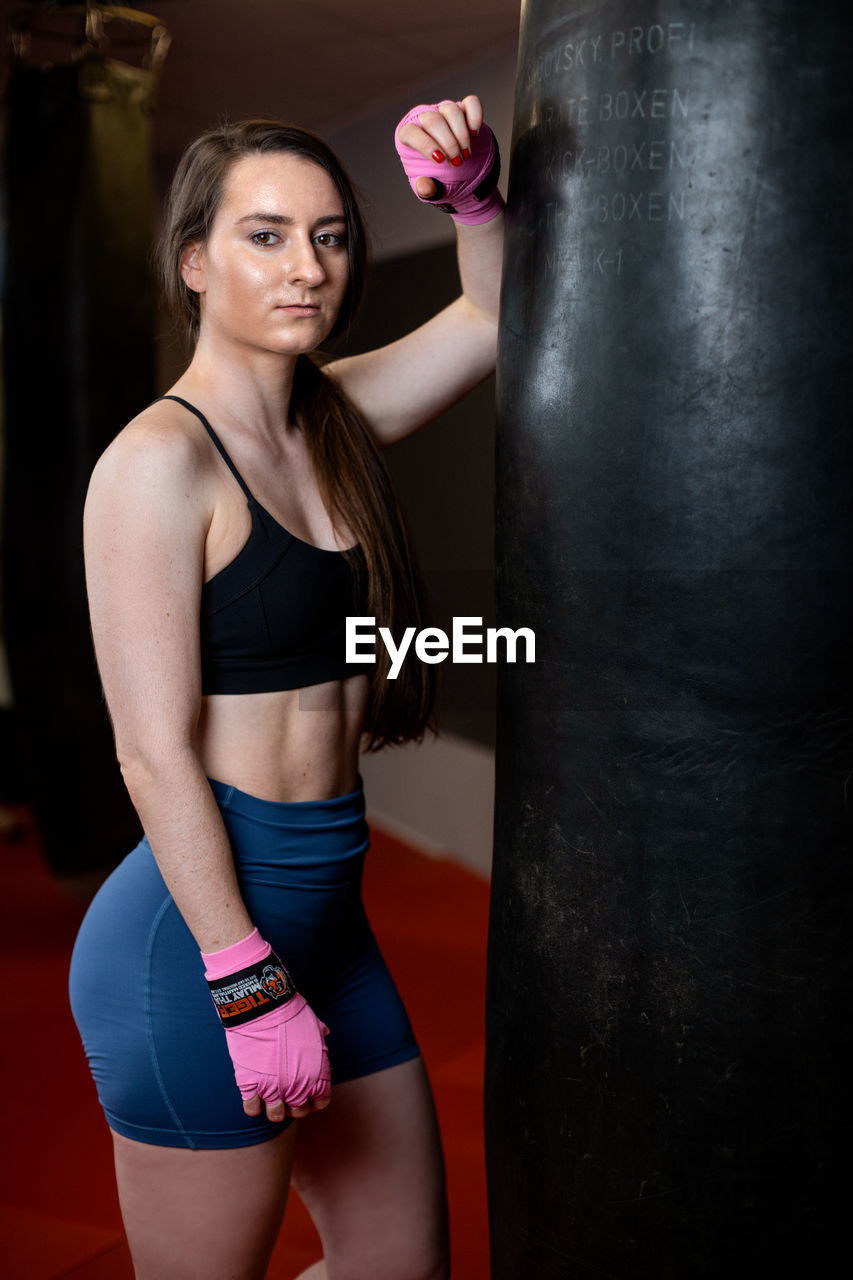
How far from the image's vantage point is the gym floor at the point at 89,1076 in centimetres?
191

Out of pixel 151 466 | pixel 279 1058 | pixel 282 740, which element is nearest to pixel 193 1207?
pixel 279 1058

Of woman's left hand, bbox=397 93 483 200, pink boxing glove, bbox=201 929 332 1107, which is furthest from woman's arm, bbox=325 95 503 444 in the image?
pink boxing glove, bbox=201 929 332 1107

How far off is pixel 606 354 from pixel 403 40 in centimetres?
286

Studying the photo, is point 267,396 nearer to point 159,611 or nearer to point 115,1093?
point 159,611

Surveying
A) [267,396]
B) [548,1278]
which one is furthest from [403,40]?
[548,1278]

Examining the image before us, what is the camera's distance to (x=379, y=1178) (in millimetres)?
1271

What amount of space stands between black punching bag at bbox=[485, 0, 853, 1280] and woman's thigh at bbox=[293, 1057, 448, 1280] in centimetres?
39

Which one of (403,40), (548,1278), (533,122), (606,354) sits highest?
(403,40)

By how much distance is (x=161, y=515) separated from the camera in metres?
1.00

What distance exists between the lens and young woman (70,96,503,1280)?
1021mm

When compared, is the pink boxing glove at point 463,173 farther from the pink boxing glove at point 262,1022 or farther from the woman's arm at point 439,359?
the pink boxing glove at point 262,1022

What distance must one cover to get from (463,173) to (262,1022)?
31.7 inches

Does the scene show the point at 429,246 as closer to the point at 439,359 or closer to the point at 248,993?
the point at 439,359

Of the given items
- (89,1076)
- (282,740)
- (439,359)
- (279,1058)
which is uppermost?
(439,359)
